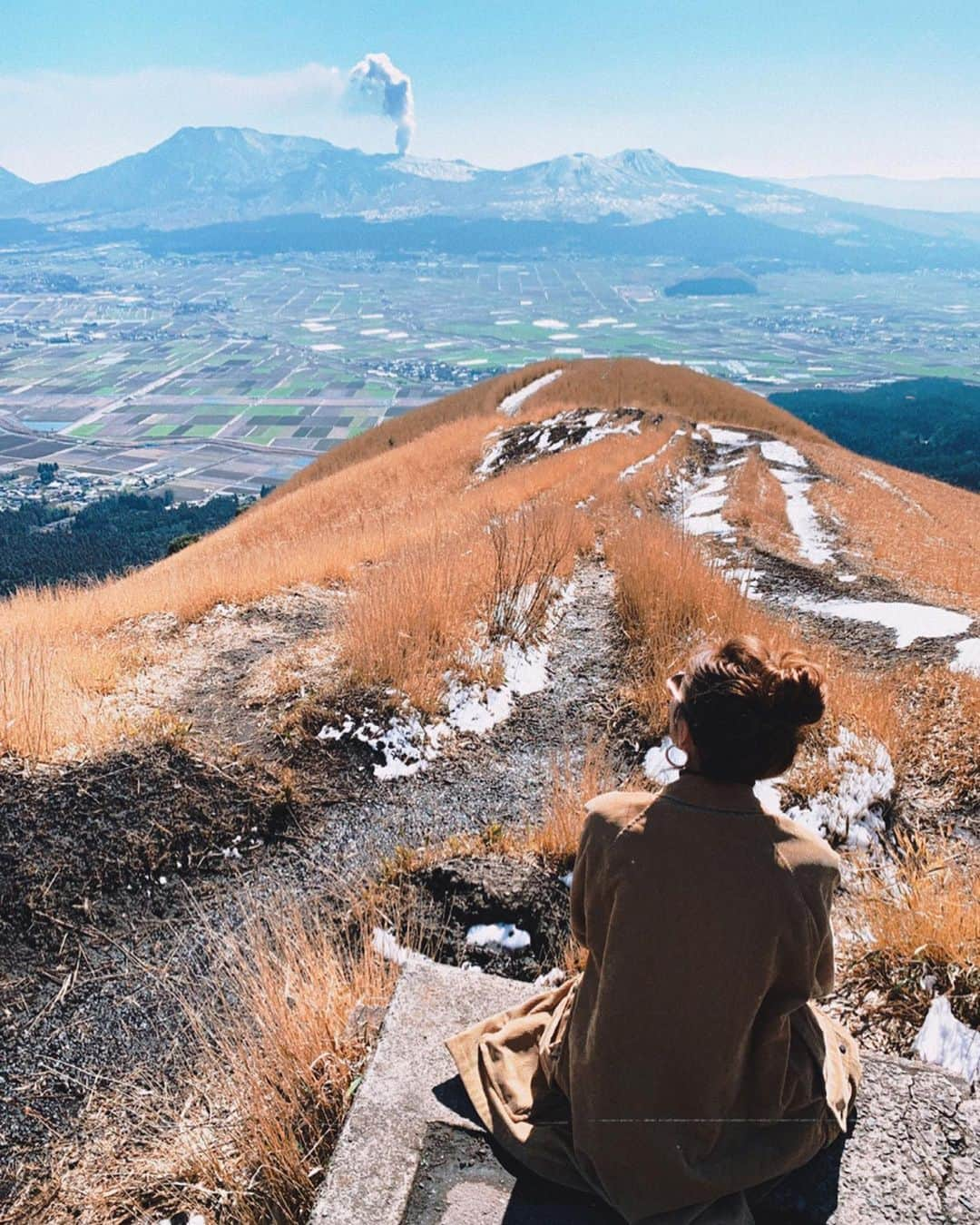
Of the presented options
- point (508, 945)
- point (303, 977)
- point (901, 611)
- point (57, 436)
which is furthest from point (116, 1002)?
point (57, 436)

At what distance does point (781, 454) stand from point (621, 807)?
17.1 metres

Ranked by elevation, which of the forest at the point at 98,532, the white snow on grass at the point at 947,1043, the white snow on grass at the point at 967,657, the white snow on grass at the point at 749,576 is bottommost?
the forest at the point at 98,532

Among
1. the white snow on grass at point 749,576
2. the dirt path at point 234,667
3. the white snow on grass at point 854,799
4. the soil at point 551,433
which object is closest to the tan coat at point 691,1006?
the white snow on grass at point 854,799

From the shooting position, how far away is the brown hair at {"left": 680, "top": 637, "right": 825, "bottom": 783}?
1.64 m

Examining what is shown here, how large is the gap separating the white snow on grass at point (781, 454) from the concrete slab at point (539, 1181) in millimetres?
15053

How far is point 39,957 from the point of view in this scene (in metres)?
3.67

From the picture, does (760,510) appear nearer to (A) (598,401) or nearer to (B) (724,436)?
(B) (724,436)

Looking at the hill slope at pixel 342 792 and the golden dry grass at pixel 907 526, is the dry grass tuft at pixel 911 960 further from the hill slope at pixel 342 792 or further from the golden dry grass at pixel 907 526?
the golden dry grass at pixel 907 526

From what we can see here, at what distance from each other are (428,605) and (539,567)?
191cm

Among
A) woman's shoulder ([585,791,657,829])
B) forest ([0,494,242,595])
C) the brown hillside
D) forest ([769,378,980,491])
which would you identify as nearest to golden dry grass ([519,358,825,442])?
the brown hillside

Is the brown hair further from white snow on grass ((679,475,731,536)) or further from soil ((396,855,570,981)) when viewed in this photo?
white snow on grass ((679,475,731,536))

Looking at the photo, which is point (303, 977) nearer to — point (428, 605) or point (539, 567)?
point (428, 605)

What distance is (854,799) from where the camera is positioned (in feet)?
14.3

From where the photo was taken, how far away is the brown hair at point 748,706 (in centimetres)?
164
